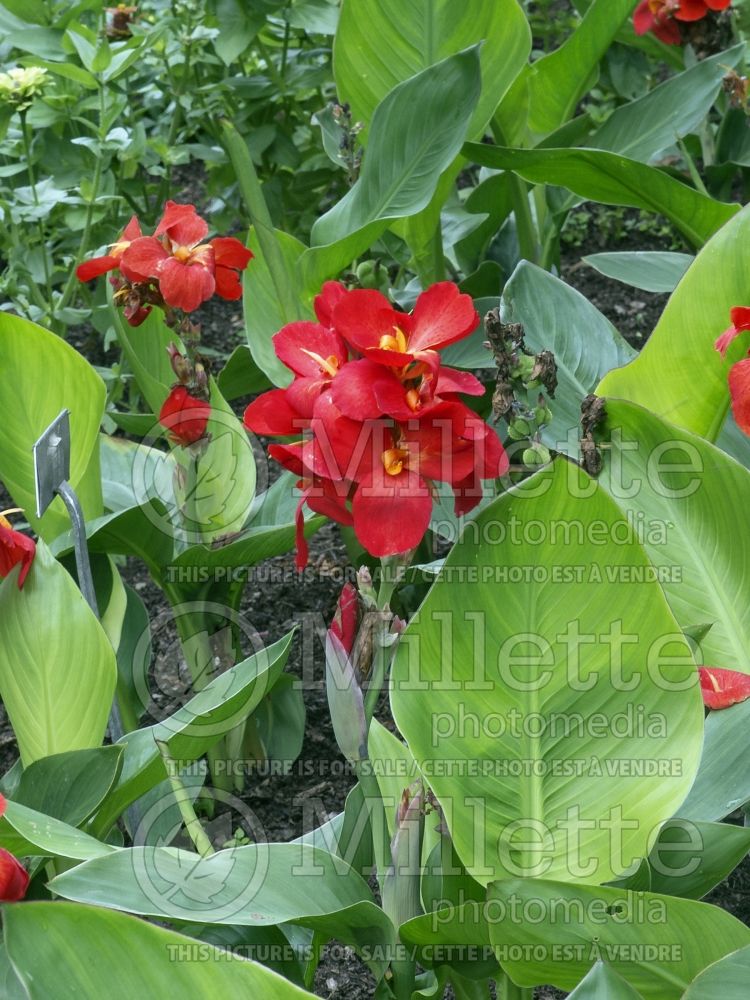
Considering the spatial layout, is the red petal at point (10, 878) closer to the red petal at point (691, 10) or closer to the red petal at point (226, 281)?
the red petal at point (226, 281)

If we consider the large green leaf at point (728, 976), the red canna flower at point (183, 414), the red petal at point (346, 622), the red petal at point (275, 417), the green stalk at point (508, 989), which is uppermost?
the red petal at point (275, 417)

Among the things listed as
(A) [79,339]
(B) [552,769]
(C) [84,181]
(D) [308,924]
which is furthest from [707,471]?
(A) [79,339]

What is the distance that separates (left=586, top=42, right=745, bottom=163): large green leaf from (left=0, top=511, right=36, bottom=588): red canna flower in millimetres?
1126

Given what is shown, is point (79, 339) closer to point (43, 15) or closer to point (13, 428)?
point (43, 15)

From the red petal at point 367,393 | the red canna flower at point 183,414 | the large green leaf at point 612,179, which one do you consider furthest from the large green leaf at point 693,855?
the large green leaf at point 612,179

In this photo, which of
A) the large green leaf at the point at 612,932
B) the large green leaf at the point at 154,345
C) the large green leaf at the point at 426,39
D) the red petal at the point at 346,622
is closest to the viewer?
the large green leaf at the point at 612,932

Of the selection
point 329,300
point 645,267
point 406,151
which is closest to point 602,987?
point 329,300

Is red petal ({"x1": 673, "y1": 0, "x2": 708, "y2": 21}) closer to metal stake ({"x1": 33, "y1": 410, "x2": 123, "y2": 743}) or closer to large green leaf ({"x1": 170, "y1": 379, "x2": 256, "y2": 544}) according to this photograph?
large green leaf ({"x1": 170, "y1": 379, "x2": 256, "y2": 544})

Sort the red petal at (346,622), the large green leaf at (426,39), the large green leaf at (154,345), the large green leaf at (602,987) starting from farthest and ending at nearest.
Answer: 1. the large green leaf at (426,39)
2. the large green leaf at (154,345)
3. the red petal at (346,622)
4. the large green leaf at (602,987)

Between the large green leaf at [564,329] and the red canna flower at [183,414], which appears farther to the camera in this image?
the large green leaf at [564,329]

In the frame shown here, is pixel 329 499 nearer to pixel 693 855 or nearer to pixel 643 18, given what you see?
pixel 693 855

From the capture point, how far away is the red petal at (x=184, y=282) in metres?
1.15

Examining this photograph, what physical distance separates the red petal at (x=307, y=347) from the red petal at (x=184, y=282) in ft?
0.89

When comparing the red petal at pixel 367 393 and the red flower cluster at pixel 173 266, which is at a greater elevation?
the red petal at pixel 367 393
